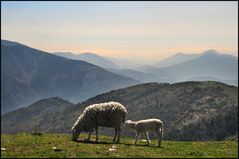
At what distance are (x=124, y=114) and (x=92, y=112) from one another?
294 centimetres

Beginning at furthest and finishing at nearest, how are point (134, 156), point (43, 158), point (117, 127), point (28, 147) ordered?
point (117, 127), point (28, 147), point (134, 156), point (43, 158)

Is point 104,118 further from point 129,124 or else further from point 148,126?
point 148,126

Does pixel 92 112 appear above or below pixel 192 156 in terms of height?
above

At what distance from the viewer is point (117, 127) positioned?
3300cm

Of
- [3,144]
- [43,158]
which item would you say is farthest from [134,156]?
[3,144]

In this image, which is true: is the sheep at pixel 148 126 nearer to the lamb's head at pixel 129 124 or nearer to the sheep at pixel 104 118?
the lamb's head at pixel 129 124

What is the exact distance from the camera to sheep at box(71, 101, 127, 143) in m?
33.1

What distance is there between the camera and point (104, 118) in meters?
33.3

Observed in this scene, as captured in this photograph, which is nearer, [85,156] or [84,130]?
[85,156]

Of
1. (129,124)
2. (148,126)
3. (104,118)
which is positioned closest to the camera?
(148,126)

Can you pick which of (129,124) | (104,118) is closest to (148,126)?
(129,124)

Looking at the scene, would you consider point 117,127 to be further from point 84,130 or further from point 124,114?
point 84,130

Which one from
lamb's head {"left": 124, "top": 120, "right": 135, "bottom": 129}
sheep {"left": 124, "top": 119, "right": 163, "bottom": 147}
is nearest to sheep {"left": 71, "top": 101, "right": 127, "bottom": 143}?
lamb's head {"left": 124, "top": 120, "right": 135, "bottom": 129}

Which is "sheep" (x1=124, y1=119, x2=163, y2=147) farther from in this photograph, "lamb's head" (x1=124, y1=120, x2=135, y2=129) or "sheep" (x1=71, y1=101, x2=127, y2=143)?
"sheep" (x1=71, y1=101, x2=127, y2=143)
